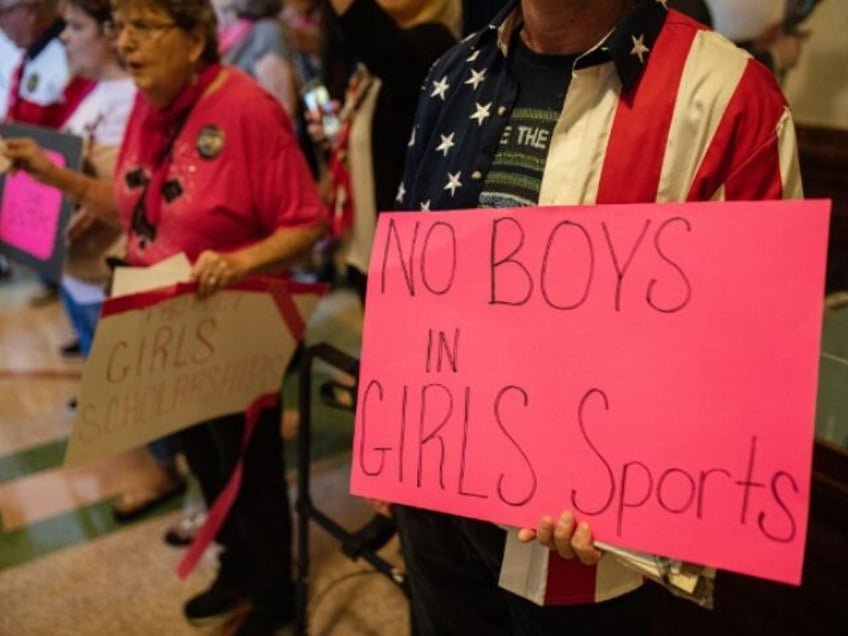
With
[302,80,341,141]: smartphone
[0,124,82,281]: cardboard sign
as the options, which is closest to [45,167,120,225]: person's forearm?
[0,124,82,281]: cardboard sign

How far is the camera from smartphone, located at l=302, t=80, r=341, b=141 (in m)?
2.39

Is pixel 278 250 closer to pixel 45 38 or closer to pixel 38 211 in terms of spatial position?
pixel 38 211

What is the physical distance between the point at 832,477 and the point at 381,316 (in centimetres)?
74

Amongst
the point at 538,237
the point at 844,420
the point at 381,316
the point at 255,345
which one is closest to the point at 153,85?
the point at 255,345

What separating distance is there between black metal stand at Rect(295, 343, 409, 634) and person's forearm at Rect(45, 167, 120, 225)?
2.02ft

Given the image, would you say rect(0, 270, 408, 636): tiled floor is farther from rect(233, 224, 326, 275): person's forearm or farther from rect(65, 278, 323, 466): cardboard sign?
rect(233, 224, 326, 275): person's forearm

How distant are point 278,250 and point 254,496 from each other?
0.57m

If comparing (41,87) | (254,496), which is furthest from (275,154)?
(41,87)

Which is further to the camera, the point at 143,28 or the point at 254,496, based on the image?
the point at 254,496

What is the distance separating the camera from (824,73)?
6.22 ft

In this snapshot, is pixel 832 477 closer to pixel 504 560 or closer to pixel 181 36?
pixel 504 560

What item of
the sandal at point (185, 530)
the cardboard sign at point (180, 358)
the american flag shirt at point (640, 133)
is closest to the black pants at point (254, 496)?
the cardboard sign at point (180, 358)

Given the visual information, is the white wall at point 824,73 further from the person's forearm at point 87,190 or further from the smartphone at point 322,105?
the person's forearm at point 87,190

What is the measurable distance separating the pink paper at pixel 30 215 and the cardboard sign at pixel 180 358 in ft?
2.56
